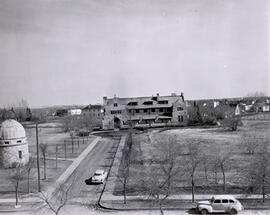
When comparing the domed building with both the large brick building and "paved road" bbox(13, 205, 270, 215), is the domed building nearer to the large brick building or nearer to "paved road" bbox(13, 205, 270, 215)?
"paved road" bbox(13, 205, 270, 215)

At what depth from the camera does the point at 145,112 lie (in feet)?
238

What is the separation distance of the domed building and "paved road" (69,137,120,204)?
7.25 metres

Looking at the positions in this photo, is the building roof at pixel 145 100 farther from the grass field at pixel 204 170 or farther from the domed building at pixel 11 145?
the domed building at pixel 11 145

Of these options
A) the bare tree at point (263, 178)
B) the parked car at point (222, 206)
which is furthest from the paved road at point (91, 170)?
the bare tree at point (263, 178)

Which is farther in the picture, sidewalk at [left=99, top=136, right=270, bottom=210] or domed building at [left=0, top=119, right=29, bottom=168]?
domed building at [left=0, top=119, right=29, bottom=168]

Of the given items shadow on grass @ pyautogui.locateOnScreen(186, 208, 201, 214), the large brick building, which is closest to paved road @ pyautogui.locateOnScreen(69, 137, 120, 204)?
shadow on grass @ pyautogui.locateOnScreen(186, 208, 201, 214)

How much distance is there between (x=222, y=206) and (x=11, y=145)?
972 inches

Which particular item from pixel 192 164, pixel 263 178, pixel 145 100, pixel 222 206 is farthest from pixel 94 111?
pixel 222 206

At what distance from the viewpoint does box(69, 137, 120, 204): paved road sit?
2147 cm

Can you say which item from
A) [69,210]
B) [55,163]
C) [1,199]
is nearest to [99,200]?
[69,210]

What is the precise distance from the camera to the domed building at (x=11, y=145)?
105 ft

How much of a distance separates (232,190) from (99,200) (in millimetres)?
10047

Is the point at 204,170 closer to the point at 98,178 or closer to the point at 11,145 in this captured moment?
the point at 98,178

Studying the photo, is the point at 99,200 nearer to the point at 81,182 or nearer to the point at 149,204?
the point at 149,204
